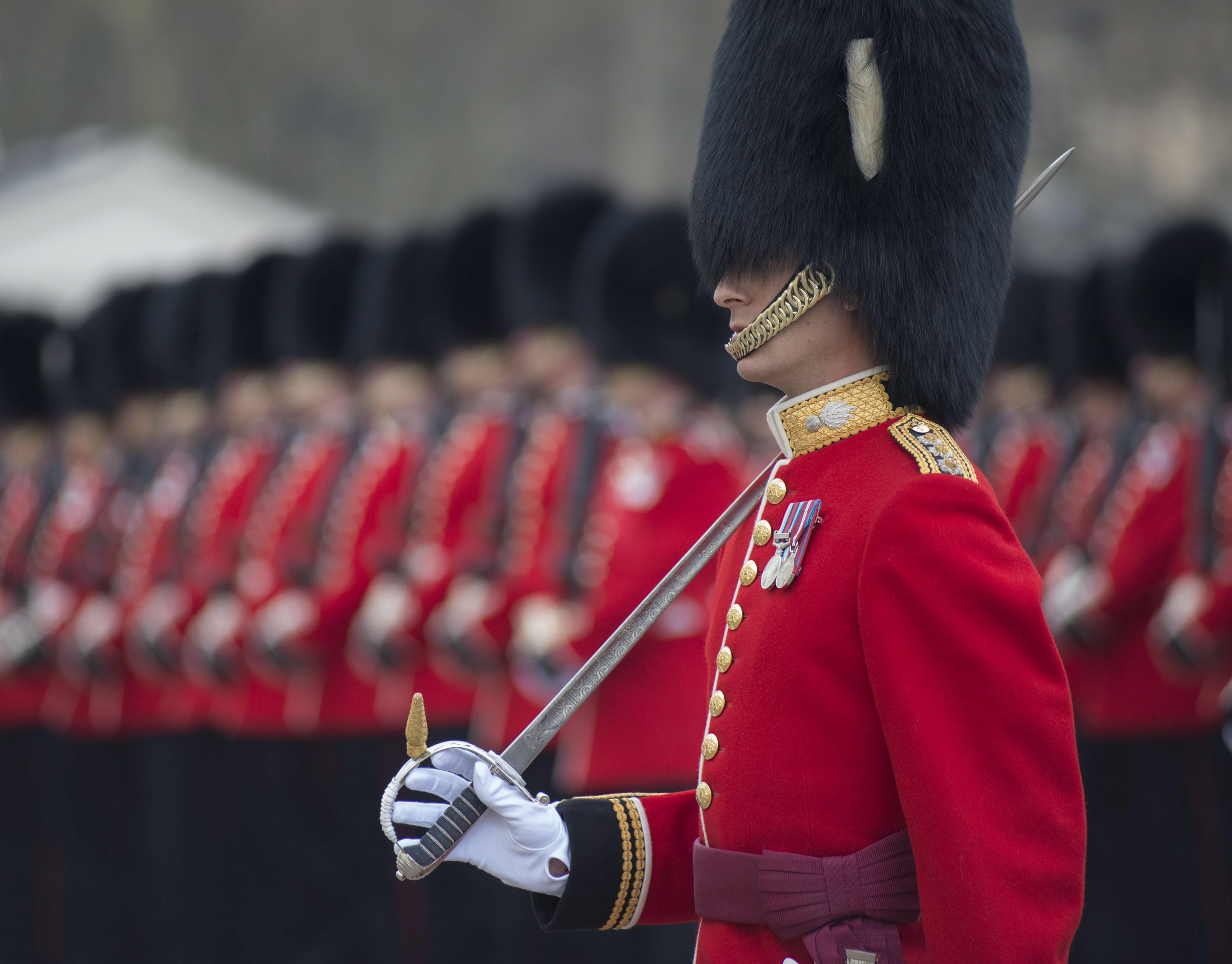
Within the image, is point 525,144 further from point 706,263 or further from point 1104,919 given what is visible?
point 706,263

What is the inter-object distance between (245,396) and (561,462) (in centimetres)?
232

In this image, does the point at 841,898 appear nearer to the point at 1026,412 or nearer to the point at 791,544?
the point at 791,544

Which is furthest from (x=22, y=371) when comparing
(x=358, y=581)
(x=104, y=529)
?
(x=358, y=581)

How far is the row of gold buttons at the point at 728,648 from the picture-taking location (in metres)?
1.82

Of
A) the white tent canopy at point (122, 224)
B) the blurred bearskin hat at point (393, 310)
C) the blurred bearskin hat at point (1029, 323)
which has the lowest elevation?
the blurred bearskin hat at point (1029, 323)

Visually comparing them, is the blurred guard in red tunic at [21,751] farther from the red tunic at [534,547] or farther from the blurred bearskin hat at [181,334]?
the red tunic at [534,547]

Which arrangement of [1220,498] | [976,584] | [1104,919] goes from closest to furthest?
1. [976,584]
2. [1220,498]
3. [1104,919]

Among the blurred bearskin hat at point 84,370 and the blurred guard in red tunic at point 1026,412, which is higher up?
the blurred bearskin hat at point 84,370

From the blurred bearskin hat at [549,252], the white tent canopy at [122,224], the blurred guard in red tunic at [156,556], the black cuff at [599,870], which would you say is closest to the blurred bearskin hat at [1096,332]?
the blurred bearskin hat at [549,252]

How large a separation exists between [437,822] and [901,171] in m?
0.91

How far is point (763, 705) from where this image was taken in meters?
1.75

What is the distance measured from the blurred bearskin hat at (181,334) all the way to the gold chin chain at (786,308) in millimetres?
5458

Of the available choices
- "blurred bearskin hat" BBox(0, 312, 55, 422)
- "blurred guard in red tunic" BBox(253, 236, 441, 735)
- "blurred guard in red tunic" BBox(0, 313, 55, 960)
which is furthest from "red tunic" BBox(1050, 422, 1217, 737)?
"blurred bearskin hat" BBox(0, 312, 55, 422)

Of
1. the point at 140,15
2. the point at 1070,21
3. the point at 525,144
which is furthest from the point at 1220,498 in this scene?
the point at 140,15
